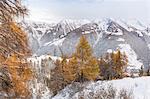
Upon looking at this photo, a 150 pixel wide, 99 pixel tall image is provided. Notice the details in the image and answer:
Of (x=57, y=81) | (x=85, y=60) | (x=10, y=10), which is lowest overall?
(x=57, y=81)

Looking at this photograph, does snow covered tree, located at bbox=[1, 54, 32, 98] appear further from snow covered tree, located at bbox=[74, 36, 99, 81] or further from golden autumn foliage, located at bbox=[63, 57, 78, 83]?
golden autumn foliage, located at bbox=[63, 57, 78, 83]

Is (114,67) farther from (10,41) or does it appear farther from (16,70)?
(10,41)

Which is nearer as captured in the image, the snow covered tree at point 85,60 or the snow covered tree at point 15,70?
the snow covered tree at point 15,70

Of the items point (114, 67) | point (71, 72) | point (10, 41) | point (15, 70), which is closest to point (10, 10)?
point (10, 41)

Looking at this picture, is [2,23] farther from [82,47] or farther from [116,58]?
[116,58]

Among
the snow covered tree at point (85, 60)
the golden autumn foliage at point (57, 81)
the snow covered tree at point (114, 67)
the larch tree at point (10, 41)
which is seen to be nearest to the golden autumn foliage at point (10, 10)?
the larch tree at point (10, 41)

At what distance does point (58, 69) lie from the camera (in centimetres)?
6181

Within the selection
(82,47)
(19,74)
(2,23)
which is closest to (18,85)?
(19,74)

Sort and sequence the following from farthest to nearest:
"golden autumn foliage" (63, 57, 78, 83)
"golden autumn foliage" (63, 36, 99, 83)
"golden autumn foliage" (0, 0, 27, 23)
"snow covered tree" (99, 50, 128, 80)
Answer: "snow covered tree" (99, 50, 128, 80), "golden autumn foliage" (63, 57, 78, 83), "golden autumn foliage" (63, 36, 99, 83), "golden autumn foliage" (0, 0, 27, 23)

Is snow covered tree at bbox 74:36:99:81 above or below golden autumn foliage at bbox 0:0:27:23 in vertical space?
below

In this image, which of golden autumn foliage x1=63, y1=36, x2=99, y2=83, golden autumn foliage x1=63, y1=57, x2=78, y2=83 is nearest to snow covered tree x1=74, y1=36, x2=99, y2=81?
golden autumn foliage x1=63, y1=36, x2=99, y2=83

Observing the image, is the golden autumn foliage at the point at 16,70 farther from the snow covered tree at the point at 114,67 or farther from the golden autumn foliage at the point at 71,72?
the snow covered tree at the point at 114,67

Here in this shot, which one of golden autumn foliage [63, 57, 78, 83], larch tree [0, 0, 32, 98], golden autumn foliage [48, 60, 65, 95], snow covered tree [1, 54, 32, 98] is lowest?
golden autumn foliage [48, 60, 65, 95]

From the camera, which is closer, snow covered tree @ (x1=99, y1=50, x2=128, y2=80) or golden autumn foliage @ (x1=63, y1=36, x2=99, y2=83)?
golden autumn foliage @ (x1=63, y1=36, x2=99, y2=83)
